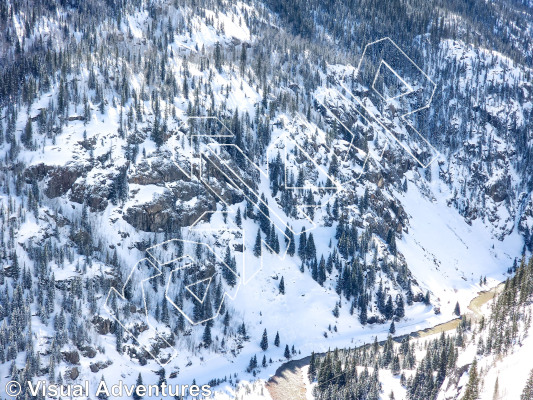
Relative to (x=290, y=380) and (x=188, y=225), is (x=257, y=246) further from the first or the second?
(x=290, y=380)

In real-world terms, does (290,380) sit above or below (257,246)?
below

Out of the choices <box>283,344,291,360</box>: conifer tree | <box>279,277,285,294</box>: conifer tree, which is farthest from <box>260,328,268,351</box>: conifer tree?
<box>279,277,285,294</box>: conifer tree

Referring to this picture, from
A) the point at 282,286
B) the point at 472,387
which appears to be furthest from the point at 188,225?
the point at 472,387

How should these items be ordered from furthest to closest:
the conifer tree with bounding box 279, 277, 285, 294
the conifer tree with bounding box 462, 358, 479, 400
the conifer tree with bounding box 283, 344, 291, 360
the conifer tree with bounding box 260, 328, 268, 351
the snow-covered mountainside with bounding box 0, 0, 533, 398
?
the conifer tree with bounding box 279, 277, 285, 294 < the conifer tree with bounding box 260, 328, 268, 351 < the conifer tree with bounding box 283, 344, 291, 360 < the snow-covered mountainside with bounding box 0, 0, 533, 398 < the conifer tree with bounding box 462, 358, 479, 400

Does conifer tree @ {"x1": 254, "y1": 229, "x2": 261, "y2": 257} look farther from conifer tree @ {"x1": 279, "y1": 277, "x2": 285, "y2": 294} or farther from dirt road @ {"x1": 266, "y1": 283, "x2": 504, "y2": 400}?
dirt road @ {"x1": 266, "y1": 283, "x2": 504, "y2": 400}

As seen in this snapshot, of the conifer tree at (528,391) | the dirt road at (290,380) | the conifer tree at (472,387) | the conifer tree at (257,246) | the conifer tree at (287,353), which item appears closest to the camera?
the conifer tree at (528,391)

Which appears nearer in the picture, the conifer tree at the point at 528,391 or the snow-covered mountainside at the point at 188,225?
the conifer tree at the point at 528,391

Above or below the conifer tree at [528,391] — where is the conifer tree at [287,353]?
below

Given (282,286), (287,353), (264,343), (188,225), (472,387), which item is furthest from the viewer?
(188,225)

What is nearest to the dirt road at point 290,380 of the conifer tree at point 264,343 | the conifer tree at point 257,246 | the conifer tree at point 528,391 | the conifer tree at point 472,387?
the conifer tree at point 264,343

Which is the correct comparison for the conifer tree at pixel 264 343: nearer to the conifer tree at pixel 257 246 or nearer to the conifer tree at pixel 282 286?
the conifer tree at pixel 282 286
